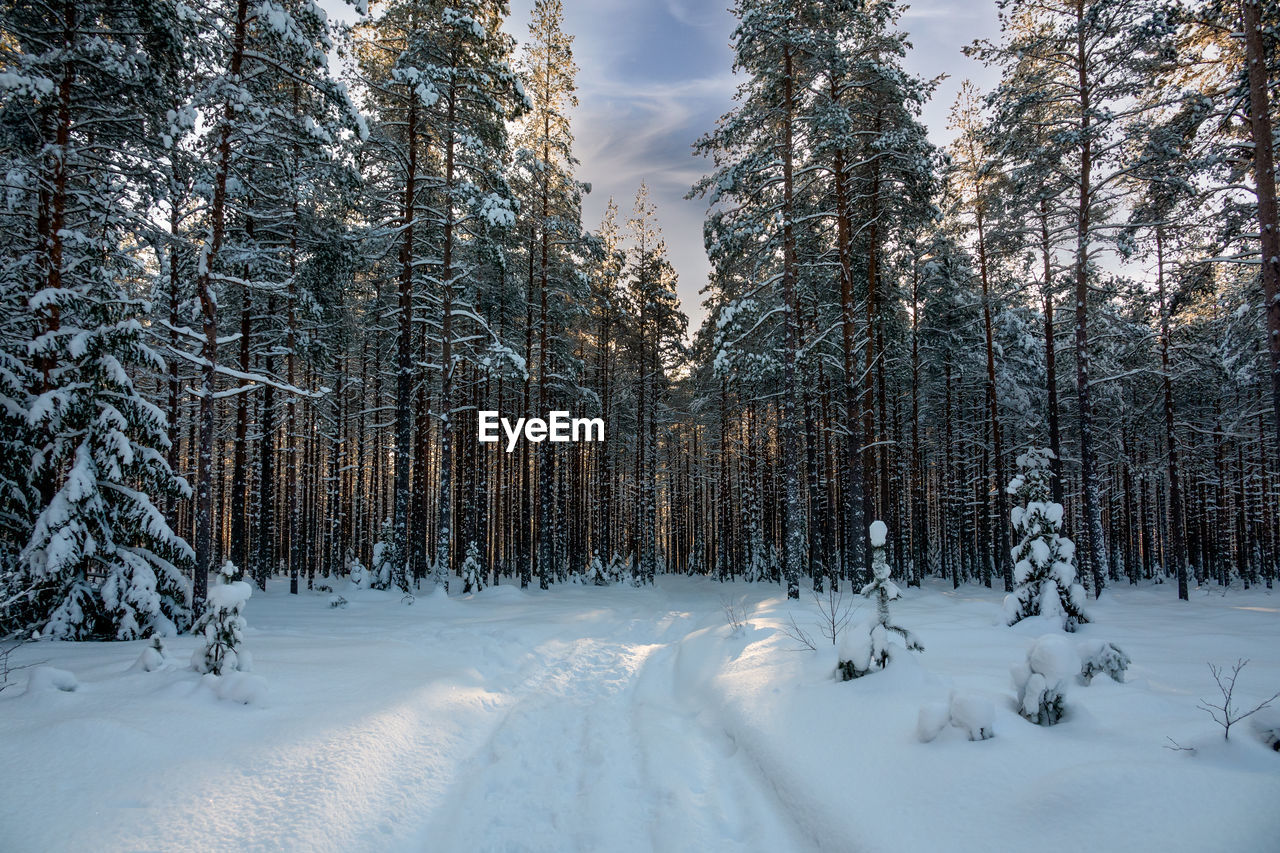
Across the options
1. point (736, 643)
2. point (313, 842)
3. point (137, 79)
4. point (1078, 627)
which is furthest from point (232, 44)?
point (1078, 627)

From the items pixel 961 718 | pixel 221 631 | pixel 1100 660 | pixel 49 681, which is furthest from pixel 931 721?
pixel 49 681

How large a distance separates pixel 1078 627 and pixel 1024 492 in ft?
6.84

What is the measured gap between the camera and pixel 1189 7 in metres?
9.40

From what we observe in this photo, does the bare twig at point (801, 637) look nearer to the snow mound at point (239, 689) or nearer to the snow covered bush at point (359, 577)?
the snow mound at point (239, 689)

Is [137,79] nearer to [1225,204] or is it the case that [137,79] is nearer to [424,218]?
[424,218]

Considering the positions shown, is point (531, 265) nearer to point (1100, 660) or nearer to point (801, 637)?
point (801, 637)

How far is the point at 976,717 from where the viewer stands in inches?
144

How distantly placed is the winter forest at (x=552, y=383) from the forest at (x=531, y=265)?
109mm

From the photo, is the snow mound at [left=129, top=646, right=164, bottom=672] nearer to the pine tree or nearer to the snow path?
the snow path

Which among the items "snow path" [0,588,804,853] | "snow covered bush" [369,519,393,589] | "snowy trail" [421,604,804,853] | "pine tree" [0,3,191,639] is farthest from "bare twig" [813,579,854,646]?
"snow covered bush" [369,519,393,589]

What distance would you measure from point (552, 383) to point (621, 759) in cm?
1879

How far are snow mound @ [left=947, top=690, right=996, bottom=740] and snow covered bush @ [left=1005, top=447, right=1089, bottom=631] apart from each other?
5126 mm

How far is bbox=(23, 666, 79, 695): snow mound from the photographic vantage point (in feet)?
14.0

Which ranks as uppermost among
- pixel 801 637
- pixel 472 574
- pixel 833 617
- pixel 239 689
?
pixel 239 689
